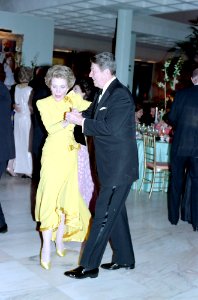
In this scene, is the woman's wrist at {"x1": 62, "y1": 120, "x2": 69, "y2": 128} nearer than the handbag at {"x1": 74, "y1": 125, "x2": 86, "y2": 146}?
Yes

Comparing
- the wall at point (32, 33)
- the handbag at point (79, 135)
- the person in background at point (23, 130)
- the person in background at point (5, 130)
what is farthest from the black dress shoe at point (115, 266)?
the wall at point (32, 33)

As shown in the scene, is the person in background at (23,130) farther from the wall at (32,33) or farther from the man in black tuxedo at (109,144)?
the wall at (32,33)

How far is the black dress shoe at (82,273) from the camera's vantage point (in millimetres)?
3311

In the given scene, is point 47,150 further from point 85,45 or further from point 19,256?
point 85,45

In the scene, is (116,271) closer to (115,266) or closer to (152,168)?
(115,266)

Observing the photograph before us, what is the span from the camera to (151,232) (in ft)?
15.6

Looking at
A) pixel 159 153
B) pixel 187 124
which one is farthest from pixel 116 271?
pixel 159 153

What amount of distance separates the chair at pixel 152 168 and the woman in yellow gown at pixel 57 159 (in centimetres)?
324

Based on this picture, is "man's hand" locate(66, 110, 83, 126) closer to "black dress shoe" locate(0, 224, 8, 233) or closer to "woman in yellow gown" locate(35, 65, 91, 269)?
"woman in yellow gown" locate(35, 65, 91, 269)

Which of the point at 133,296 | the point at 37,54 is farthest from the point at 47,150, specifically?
the point at 37,54

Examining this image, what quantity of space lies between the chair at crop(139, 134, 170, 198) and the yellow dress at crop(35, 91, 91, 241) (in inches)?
128

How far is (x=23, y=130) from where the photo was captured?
7012mm

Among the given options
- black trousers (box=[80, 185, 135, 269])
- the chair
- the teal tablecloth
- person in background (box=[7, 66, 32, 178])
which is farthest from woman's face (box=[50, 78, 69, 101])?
the teal tablecloth

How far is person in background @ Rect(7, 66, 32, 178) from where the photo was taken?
6781 millimetres
